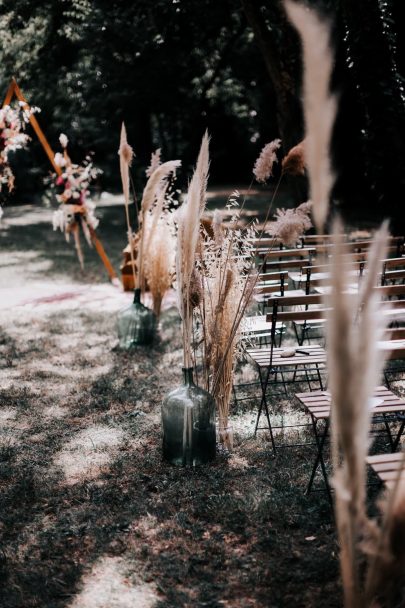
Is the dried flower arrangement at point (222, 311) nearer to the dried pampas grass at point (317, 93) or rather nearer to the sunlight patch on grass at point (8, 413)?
the sunlight patch on grass at point (8, 413)

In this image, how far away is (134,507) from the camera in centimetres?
410

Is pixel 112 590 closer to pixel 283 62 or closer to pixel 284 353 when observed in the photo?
pixel 284 353

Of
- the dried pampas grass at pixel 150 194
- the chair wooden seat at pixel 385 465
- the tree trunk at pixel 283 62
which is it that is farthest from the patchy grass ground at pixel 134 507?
the tree trunk at pixel 283 62

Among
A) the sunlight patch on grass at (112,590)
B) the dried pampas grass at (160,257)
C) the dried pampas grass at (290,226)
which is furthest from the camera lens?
the dried pampas grass at (160,257)

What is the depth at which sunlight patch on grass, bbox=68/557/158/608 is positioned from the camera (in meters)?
3.19

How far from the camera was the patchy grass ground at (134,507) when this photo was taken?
10.8ft

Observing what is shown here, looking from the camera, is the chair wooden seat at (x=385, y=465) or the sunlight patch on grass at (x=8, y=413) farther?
the sunlight patch on grass at (x=8, y=413)

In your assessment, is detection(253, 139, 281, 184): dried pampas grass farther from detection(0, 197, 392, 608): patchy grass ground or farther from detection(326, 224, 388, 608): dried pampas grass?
detection(326, 224, 388, 608): dried pampas grass

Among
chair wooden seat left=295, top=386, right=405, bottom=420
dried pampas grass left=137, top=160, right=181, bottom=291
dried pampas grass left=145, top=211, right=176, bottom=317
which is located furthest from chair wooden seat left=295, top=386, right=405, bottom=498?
dried pampas grass left=145, top=211, right=176, bottom=317

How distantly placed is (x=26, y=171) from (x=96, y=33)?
1150cm

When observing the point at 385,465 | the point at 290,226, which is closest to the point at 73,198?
the point at 290,226

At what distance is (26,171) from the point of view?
27.2 metres

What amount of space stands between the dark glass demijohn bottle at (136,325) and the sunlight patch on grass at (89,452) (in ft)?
6.70

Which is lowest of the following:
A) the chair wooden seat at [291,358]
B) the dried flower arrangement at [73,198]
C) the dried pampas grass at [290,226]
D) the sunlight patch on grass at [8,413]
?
the sunlight patch on grass at [8,413]
